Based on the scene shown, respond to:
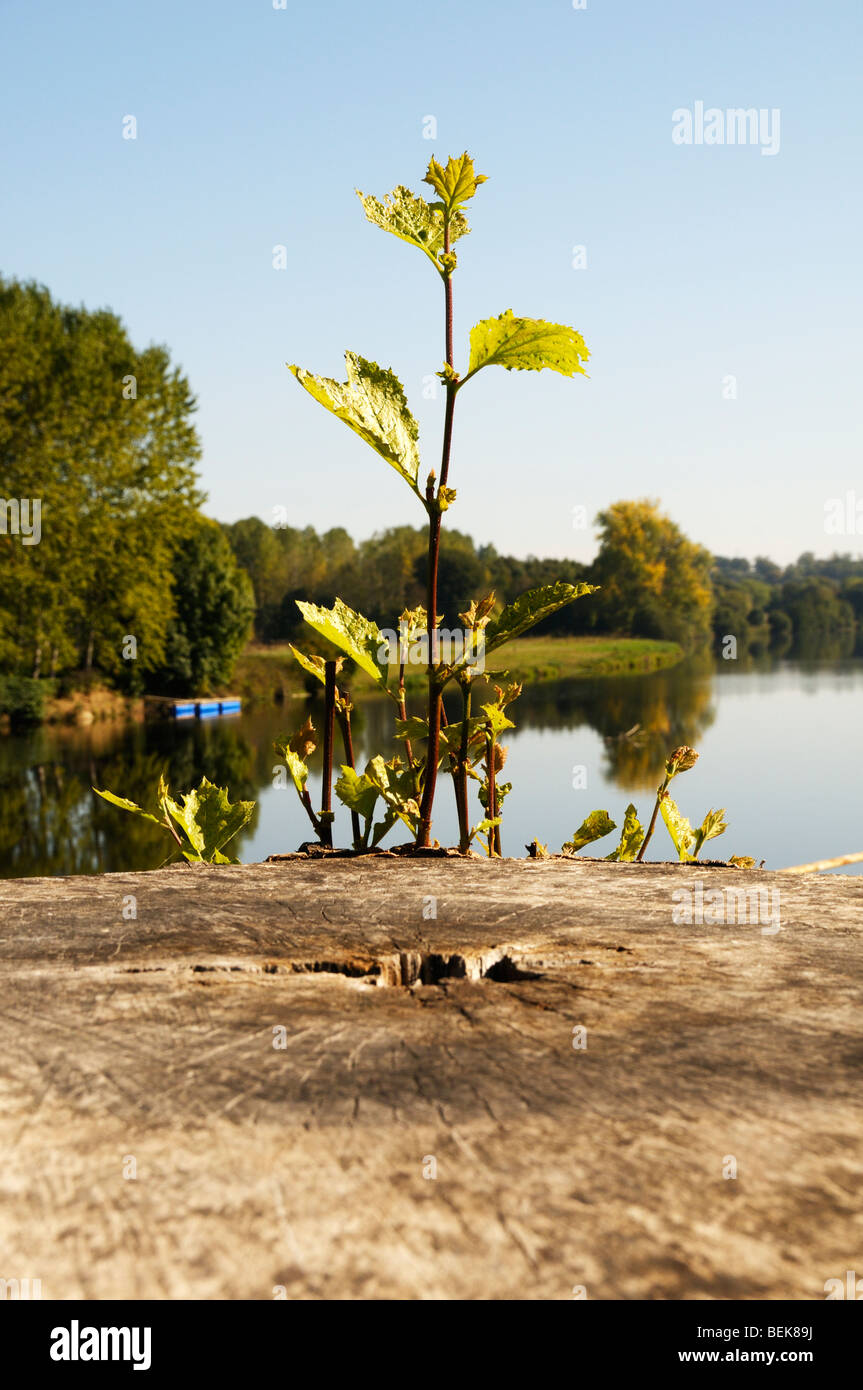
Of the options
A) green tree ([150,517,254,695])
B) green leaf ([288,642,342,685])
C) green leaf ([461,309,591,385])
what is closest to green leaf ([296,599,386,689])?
green leaf ([288,642,342,685])

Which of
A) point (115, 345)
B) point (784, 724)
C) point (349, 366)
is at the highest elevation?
point (115, 345)

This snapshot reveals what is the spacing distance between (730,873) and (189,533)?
3977 centimetres

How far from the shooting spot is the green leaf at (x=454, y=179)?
2195 mm

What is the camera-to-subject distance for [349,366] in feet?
7.06

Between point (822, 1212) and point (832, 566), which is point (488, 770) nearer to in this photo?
point (822, 1212)

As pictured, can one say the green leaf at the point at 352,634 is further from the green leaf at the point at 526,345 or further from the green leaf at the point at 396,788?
the green leaf at the point at 526,345

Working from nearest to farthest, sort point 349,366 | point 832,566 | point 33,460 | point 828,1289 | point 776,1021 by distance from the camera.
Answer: point 828,1289
point 776,1021
point 349,366
point 33,460
point 832,566

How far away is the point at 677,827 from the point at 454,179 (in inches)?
63.5

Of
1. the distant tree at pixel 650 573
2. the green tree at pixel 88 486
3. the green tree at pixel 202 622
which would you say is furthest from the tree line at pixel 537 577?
the green tree at pixel 88 486

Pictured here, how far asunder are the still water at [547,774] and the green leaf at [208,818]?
7911 mm

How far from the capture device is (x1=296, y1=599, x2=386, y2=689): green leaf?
7.28 ft

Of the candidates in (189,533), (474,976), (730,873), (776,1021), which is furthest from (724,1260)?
(189,533)

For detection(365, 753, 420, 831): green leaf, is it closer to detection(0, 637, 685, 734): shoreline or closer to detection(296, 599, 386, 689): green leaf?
detection(296, 599, 386, 689): green leaf

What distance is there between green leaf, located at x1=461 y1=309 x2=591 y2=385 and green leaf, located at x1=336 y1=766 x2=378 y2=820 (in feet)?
3.17
